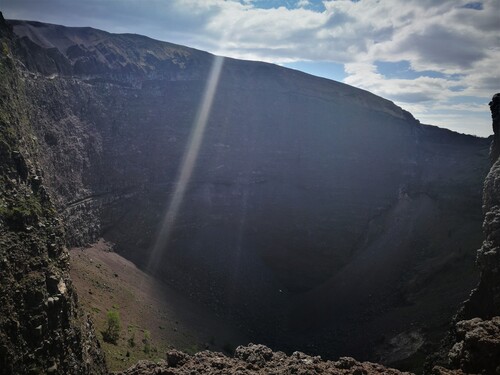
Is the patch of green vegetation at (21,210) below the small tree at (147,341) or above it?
above

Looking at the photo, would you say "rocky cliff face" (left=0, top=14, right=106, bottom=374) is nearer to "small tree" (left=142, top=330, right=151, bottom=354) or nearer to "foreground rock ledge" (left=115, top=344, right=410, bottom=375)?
"foreground rock ledge" (left=115, top=344, right=410, bottom=375)

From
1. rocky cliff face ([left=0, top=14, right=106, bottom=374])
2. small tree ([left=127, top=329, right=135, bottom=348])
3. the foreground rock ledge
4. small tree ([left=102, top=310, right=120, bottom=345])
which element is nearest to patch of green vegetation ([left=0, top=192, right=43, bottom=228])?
rocky cliff face ([left=0, top=14, right=106, bottom=374])

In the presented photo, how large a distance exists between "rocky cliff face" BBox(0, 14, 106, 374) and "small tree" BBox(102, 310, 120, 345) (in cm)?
481

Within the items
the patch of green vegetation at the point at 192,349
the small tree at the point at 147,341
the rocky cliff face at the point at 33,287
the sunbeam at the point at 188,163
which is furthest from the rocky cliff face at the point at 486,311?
the sunbeam at the point at 188,163

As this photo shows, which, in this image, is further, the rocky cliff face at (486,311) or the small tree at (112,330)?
the small tree at (112,330)

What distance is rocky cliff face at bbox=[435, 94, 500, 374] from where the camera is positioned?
593 inches

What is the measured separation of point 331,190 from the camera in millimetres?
65500

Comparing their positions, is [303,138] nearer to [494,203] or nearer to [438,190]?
[438,190]

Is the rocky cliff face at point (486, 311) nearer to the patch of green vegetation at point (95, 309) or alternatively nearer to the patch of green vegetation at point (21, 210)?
the patch of green vegetation at point (21, 210)

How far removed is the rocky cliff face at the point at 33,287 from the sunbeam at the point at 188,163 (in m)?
25.3

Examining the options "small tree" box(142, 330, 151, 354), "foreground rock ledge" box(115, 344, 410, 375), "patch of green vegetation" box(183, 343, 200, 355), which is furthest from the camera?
"patch of green vegetation" box(183, 343, 200, 355)

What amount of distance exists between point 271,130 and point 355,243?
22119 mm

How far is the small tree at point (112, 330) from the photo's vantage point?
3223 cm

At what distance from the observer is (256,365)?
1939 cm
